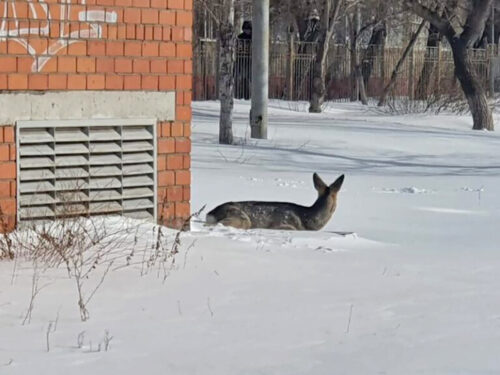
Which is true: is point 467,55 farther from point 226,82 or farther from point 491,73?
point 491,73

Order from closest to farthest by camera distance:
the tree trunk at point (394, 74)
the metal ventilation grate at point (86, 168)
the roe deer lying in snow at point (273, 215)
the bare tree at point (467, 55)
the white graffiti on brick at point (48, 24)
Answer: the white graffiti on brick at point (48, 24), the metal ventilation grate at point (86, 168), the roe deer lying in snow at point (273, 215), the bare tree at point (467, 55), the tree trunk at point (394, 74)

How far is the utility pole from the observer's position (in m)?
22.3

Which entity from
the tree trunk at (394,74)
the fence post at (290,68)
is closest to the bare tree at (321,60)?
the tree trunk at (394,74)

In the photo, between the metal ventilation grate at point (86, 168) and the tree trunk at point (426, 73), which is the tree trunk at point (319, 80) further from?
the metal ventilation grate at point (86, 168)

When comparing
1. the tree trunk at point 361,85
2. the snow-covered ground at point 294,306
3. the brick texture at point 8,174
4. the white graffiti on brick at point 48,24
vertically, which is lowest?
the snow-covered ground at point 294,306

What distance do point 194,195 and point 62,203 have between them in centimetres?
492

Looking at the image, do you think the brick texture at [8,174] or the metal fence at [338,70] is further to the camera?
the metal fence at [338,70]

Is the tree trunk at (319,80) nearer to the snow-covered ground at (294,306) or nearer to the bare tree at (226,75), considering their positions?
the bare tree at (226,75)

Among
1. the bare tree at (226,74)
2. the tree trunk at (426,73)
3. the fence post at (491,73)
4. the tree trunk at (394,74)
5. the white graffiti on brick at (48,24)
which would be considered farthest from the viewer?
the fence post at (491,73)

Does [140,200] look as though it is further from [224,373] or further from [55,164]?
[224,373]

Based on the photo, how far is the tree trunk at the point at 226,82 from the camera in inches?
875

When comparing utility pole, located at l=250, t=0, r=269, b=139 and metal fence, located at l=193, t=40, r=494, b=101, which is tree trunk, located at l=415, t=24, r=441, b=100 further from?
utility pole, located at l=250, t=0, r=269, b=139

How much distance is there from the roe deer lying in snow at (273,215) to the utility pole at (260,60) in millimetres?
10603

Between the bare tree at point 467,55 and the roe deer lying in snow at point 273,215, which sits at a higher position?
the bare tree at point 467,55
